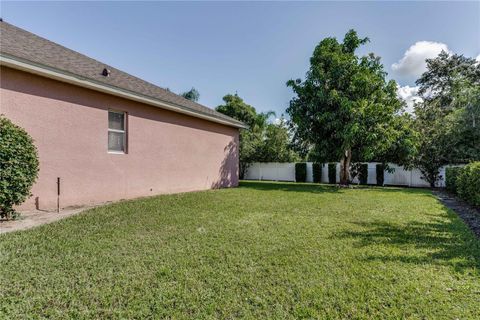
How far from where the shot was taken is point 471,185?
820cm

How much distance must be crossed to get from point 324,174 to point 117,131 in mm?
16109

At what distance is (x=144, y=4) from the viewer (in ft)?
31.5

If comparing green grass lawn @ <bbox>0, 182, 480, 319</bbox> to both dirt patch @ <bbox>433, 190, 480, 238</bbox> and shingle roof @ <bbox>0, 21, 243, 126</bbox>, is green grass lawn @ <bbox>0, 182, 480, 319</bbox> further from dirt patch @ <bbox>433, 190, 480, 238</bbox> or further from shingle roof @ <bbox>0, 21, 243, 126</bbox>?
shingle roof @ <bbox>0, 21, 243, 126</bbox>

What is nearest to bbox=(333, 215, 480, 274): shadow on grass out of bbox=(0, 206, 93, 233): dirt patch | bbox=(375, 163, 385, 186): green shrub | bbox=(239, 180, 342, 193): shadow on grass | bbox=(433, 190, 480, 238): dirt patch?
bbox=(433, 190, 480, 238): dirt patch

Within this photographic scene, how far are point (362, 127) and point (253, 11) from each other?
25.0 feet

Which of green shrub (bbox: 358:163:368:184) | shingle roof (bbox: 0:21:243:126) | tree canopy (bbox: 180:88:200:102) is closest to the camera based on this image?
shingle roof (bbox: 0:21:243:126)

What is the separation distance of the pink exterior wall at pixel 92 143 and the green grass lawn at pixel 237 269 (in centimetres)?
171

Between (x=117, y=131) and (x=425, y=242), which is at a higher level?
(x=117, y=131)

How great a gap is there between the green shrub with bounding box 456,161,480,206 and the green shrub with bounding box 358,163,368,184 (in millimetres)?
7922

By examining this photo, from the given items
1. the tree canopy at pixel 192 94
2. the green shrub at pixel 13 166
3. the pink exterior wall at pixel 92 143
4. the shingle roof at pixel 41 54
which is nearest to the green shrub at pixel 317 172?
the pink exterior wall at pixel 92 143

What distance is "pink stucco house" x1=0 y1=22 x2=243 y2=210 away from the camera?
19.7 feet

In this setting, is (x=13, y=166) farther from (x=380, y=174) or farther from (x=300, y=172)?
(x=380, y=174)

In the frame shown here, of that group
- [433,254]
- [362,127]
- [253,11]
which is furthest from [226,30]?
[433,254]

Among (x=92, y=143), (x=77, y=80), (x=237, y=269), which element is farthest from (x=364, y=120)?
(x=77, y=80)
